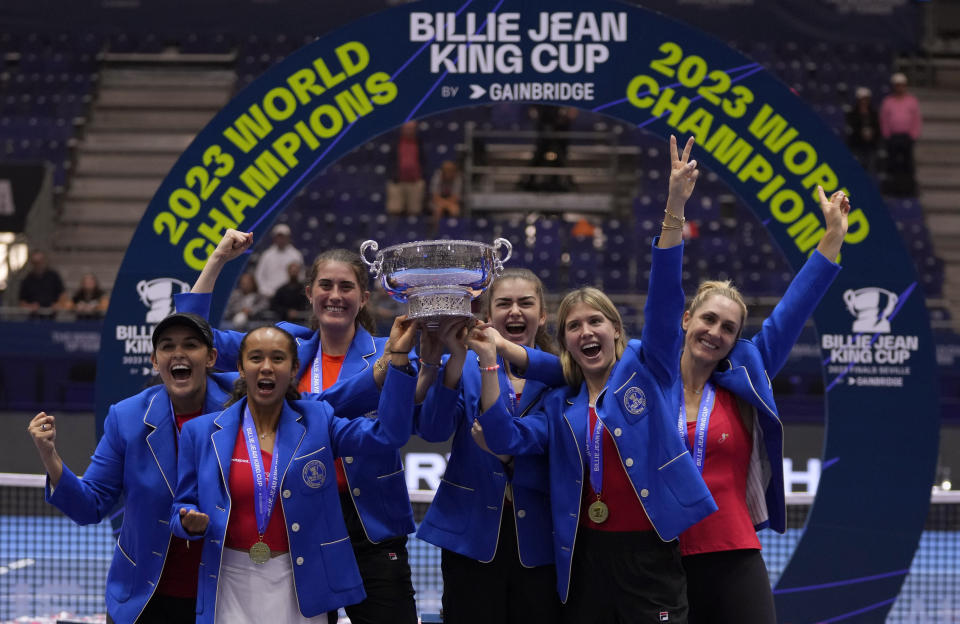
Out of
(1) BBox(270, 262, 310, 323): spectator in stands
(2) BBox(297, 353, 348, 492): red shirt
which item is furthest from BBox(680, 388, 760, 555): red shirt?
(1) BBox(270, 262, 310, 323): spectator in stands

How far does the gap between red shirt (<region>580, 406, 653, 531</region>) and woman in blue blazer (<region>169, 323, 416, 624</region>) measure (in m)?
0.70

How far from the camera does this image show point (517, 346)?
4.43 m

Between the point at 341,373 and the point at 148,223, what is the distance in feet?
7.35

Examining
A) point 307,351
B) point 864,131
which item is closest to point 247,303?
point 864,131

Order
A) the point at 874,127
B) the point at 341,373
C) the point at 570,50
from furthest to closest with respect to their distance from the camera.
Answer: the point at 874,127 → the point at 570,50 → the point at 341,373

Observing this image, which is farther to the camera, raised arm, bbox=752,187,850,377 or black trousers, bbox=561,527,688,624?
raised arm, bbox=752,187,850,377

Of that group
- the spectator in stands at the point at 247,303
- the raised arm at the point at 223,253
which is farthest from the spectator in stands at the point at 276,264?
the raised arm at the point at 223,253

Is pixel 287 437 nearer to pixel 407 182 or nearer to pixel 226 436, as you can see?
pixel 226 436

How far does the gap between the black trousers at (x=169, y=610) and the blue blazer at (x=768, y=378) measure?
6.65 feet

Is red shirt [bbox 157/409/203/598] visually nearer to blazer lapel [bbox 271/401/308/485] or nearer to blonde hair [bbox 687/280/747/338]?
blazer lapel [bbox 271/401/308/485]

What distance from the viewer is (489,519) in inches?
176

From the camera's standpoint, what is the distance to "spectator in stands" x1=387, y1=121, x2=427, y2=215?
15648 millimetres

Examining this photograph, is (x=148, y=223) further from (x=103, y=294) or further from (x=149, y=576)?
(x=103, y=294)

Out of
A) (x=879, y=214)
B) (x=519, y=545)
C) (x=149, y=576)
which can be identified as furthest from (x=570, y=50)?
(x=149, y=576)
